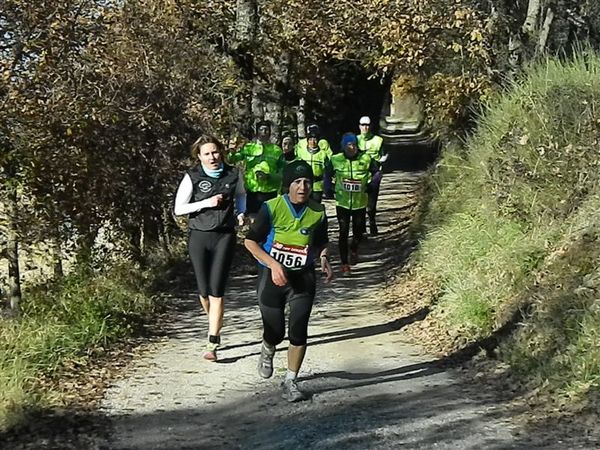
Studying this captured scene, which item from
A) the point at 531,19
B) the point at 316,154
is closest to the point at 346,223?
the point at 316,154

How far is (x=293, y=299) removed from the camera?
7344mm

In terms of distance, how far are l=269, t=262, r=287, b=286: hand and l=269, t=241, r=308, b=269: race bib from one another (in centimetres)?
13

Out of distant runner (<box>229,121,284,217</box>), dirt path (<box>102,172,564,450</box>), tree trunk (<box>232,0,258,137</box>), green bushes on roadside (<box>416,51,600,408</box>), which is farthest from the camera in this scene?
tree trunk (<box>232,0,258,137</box>)

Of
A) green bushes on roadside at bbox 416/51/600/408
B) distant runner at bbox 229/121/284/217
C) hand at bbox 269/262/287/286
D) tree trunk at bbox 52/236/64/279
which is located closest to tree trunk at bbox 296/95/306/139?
green bushes on roadside at bbox 416/51/600/408

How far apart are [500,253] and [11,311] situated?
5064mm

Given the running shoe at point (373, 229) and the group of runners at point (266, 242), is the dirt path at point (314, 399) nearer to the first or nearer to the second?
the group of runners at point (266, 242)

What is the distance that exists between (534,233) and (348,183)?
3.61 metres

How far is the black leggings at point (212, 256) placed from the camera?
8.55 meters

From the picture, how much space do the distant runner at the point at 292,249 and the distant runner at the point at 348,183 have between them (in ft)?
19.3

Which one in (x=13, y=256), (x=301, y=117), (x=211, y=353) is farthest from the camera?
(x=301, y=117)

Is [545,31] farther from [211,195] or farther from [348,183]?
[211,195]

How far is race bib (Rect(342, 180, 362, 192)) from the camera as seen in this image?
44.1 ft

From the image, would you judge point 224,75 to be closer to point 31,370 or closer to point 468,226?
point 468,226

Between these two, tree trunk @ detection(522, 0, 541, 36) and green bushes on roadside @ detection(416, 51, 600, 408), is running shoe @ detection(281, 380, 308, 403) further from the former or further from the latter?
tree trunk @ detection(522, 0, 541, 36)
